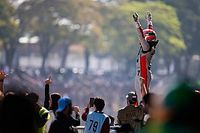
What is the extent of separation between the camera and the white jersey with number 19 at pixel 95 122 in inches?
380

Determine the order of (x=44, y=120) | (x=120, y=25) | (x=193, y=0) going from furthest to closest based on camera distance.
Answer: (x=193, y=0) < (x=120, y=25) < (x=44, y=120)

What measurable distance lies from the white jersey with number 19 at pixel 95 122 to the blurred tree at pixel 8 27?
5143 cm

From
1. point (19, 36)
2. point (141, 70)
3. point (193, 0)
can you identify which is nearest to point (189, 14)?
point (193, 0)

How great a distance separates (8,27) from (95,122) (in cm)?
5243

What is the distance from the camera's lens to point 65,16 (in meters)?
64.8

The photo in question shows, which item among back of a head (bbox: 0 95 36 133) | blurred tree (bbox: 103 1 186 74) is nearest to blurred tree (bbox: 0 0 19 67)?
blurred tree (bbox: 103 1 186 74)

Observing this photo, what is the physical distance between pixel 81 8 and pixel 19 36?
22.1ft

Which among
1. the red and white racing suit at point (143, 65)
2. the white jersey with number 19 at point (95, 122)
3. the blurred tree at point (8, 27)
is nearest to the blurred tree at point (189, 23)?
the blurred tree at point (8, 27)

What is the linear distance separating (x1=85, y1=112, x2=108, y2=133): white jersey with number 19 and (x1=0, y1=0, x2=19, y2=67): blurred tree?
51.4 meters

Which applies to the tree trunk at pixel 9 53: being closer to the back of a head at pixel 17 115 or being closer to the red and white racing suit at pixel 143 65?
the red and white racing suit at pixel 143 65

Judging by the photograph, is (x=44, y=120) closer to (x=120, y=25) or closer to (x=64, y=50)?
(x=120, y=25)

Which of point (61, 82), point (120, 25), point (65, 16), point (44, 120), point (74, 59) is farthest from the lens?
point (74, 59)

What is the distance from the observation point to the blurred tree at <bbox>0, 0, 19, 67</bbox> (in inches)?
2418

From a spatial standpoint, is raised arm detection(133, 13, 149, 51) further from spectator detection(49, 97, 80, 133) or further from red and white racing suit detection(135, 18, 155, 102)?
spectator detection(49, 97, 80, 133)
